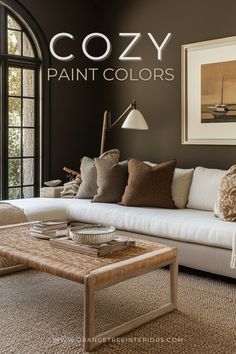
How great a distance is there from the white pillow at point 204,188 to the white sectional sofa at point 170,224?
0.30 ft

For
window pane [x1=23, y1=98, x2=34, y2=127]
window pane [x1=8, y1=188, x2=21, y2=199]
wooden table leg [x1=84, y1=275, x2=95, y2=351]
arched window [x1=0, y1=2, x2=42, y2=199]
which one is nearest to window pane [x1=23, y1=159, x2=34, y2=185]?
arched window [x1=0, y1=2, x2=42, y2=199]

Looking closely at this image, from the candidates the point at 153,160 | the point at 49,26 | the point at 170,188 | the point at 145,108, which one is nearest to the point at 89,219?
the point at 170,188

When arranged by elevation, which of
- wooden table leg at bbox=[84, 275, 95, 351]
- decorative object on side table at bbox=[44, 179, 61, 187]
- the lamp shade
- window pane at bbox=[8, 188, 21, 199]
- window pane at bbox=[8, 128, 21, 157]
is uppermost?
the lamp shade

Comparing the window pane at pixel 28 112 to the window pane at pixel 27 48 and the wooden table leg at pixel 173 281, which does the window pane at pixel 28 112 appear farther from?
the wooden table leg at pixel 173 281

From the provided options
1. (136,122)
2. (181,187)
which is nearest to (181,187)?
(181,187)

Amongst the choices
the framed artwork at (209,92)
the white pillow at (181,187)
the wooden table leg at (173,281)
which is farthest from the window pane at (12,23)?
the wooden table leg at (173,281)

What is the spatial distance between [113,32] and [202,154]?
191cm

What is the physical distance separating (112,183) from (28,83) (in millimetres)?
1678

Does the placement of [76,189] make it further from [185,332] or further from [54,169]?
[185,332]

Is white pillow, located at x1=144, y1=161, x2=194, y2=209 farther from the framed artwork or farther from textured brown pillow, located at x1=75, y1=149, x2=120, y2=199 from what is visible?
textured brown pillow, located at x1=75, y1=149, x2=120, y2=199

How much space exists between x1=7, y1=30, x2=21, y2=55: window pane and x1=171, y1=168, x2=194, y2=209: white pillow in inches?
89.0

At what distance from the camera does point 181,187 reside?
447 cm

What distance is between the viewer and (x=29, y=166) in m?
5.45

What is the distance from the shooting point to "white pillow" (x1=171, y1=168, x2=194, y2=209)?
174 inches
